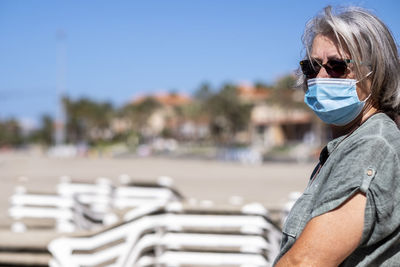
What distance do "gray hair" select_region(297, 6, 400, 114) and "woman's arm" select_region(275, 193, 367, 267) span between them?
382 mm

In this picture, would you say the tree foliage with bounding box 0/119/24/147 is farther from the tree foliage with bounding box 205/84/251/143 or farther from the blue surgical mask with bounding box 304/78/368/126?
the blue surgical mask with bounding box 304/78/368/126

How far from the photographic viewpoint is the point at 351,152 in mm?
1393

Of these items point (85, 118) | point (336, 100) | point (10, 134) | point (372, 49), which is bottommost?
point (336, 100)

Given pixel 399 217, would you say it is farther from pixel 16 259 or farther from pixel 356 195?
pixel 16 259

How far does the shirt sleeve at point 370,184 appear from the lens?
132 centimetres

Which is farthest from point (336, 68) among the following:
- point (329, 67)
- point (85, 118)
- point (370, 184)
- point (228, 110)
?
point (85, 118)

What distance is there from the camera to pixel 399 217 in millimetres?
1385

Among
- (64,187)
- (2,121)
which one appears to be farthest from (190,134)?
Answer: (64,187)

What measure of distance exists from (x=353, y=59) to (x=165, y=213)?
10.8 ft

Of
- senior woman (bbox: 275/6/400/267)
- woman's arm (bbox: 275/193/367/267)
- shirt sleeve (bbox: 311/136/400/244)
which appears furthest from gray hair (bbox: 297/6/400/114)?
woman's arm (bbox: 275/193/367/267)

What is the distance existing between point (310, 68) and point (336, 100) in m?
0.17

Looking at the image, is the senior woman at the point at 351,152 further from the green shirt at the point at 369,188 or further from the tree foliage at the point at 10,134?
the tree foliage at the point at 10,134

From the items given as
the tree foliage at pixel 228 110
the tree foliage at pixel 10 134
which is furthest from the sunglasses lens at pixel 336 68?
the tree foliage at pixel 10 134

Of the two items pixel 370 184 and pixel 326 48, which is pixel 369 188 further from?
pixel 326 48
